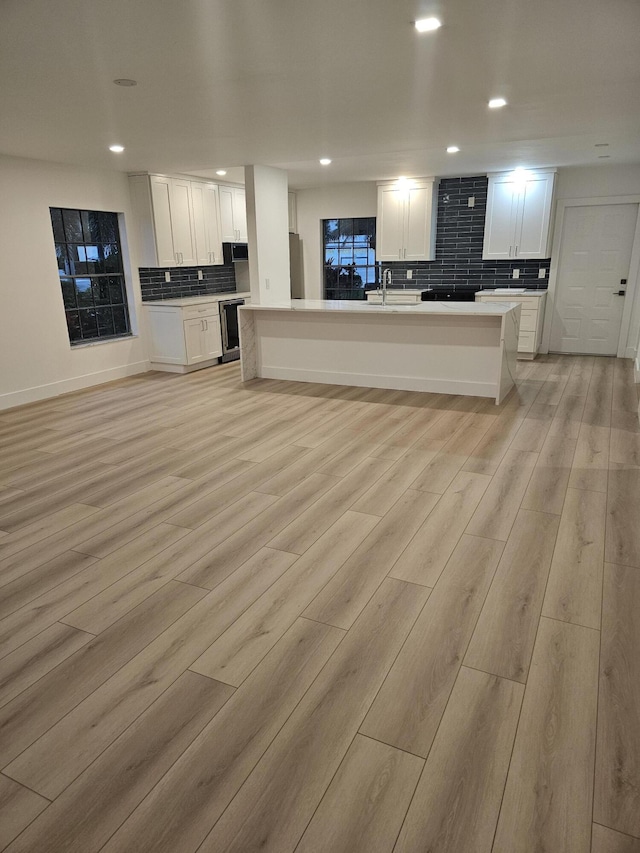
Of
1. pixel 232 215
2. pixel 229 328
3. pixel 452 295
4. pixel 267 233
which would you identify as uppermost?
pixel 232 215

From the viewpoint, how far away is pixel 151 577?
2.61m

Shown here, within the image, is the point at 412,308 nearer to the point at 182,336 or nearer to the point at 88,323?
the point at 182,336

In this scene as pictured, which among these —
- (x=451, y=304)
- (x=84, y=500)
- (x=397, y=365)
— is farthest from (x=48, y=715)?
(x=451, y=304)

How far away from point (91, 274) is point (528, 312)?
5630mm

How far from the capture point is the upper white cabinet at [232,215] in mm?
8125

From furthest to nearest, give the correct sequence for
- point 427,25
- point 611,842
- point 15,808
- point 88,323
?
1. point 88,323
2. point 427,25
3. point 15,808
4. point 611,842

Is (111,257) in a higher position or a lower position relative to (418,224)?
lower

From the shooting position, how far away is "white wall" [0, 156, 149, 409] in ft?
18.6

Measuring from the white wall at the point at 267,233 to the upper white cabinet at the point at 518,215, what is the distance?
2.92 m

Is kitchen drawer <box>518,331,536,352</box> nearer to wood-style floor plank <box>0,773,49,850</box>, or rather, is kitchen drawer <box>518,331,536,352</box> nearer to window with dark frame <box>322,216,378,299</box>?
window with dark frame <box>322,216,378,299</box>

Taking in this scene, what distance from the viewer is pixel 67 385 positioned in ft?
21.2

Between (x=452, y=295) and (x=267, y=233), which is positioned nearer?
(x=267, y=233)

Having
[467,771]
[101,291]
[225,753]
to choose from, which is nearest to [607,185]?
[101,291]

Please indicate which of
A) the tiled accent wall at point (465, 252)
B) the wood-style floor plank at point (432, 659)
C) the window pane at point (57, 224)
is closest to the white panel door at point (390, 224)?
the tiled accent wall at point (465, 252)
